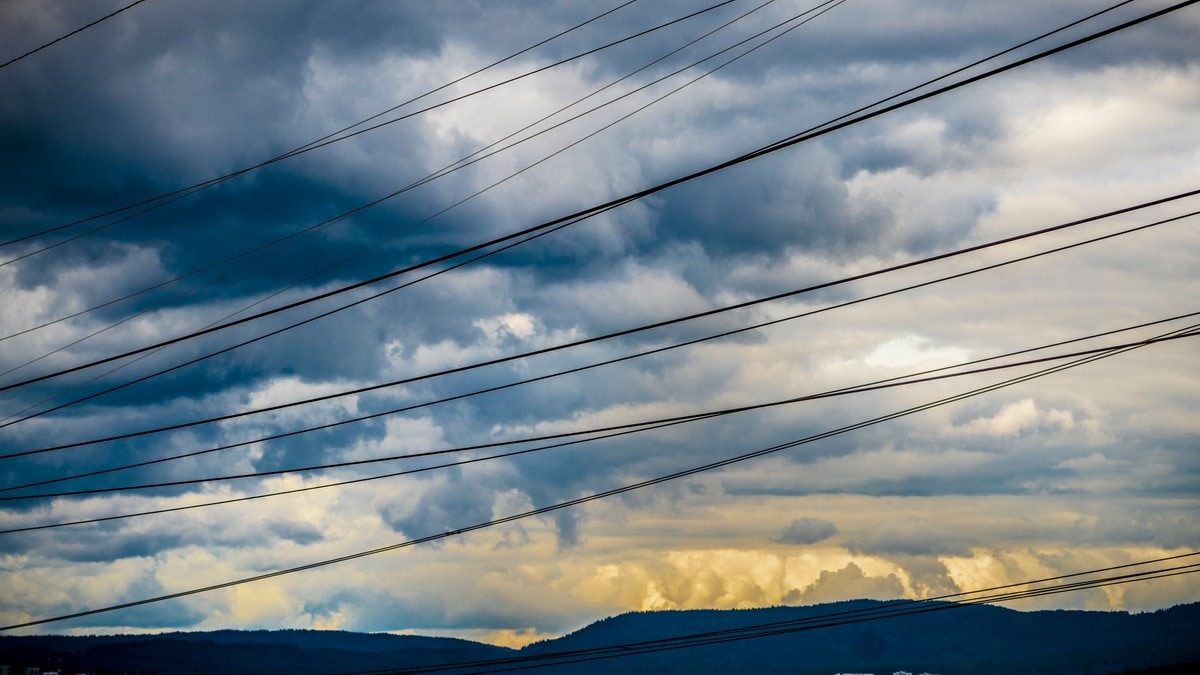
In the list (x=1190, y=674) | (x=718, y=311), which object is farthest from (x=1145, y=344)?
(x=1190, y=674)

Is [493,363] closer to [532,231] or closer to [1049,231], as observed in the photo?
[532,231]

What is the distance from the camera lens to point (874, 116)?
974 inches

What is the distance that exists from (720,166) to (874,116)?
339 cm

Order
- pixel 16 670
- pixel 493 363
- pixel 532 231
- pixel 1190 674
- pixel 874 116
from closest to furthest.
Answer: pixel 874 116 → pixel 532 231 → pixel 493 363 → pixel 1190 674 → pixel 16 670

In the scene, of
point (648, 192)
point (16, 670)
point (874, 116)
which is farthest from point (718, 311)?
point (16, 670)

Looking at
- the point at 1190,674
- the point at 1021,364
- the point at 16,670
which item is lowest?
the point at 1190,674

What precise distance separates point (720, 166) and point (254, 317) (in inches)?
586

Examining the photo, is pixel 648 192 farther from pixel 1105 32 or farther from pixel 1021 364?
pixel 1021 364

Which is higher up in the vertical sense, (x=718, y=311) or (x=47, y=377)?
(x=47, y=377)

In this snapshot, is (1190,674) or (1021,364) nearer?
(1021,364)

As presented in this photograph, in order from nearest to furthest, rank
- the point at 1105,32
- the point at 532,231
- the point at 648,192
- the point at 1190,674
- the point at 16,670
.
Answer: the point at 1105,32 < the point at 648,192 < the point at 532,231 < the point at 1190,674 < the point at 16,670

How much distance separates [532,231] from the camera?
28.9 m

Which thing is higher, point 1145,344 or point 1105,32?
point 1105,32

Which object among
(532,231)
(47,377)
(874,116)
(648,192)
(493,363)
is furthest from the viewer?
(47,377)
